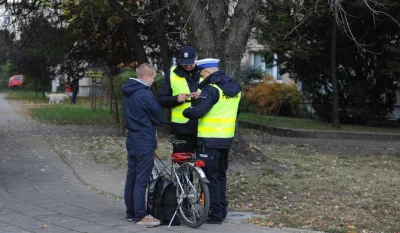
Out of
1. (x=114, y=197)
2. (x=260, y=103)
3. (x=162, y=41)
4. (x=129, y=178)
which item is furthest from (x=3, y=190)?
(x=260, y=103)

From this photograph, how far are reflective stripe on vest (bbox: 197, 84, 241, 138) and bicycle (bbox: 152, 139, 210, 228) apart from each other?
0.33m

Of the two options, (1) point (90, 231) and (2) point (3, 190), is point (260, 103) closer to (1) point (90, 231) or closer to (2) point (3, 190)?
(2) point (3, 190)

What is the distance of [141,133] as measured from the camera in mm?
8070

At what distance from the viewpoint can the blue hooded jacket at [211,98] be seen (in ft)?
25.9

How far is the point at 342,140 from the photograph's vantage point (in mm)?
19641

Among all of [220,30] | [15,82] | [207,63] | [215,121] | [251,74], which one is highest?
[220,30]

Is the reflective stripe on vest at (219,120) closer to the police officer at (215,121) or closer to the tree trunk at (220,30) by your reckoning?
the police officer at (215,121)

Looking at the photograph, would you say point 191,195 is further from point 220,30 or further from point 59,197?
point 220,30

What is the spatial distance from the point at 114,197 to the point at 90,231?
7.84 feet

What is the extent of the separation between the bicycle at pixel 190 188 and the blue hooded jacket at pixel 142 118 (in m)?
0.37

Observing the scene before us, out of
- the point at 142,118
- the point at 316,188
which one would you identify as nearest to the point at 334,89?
the point at 316,188

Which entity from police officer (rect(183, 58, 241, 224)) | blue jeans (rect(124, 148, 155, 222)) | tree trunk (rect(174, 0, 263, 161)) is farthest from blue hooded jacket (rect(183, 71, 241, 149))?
tree trunk (rect(174, 0, 263, 161))

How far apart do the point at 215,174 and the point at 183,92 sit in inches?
41.2

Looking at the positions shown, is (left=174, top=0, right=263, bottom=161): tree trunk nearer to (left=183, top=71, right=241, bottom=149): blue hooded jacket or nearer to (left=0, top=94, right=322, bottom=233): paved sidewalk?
(left=0, top=94, right=322, bottom=233): paved sidewalk
